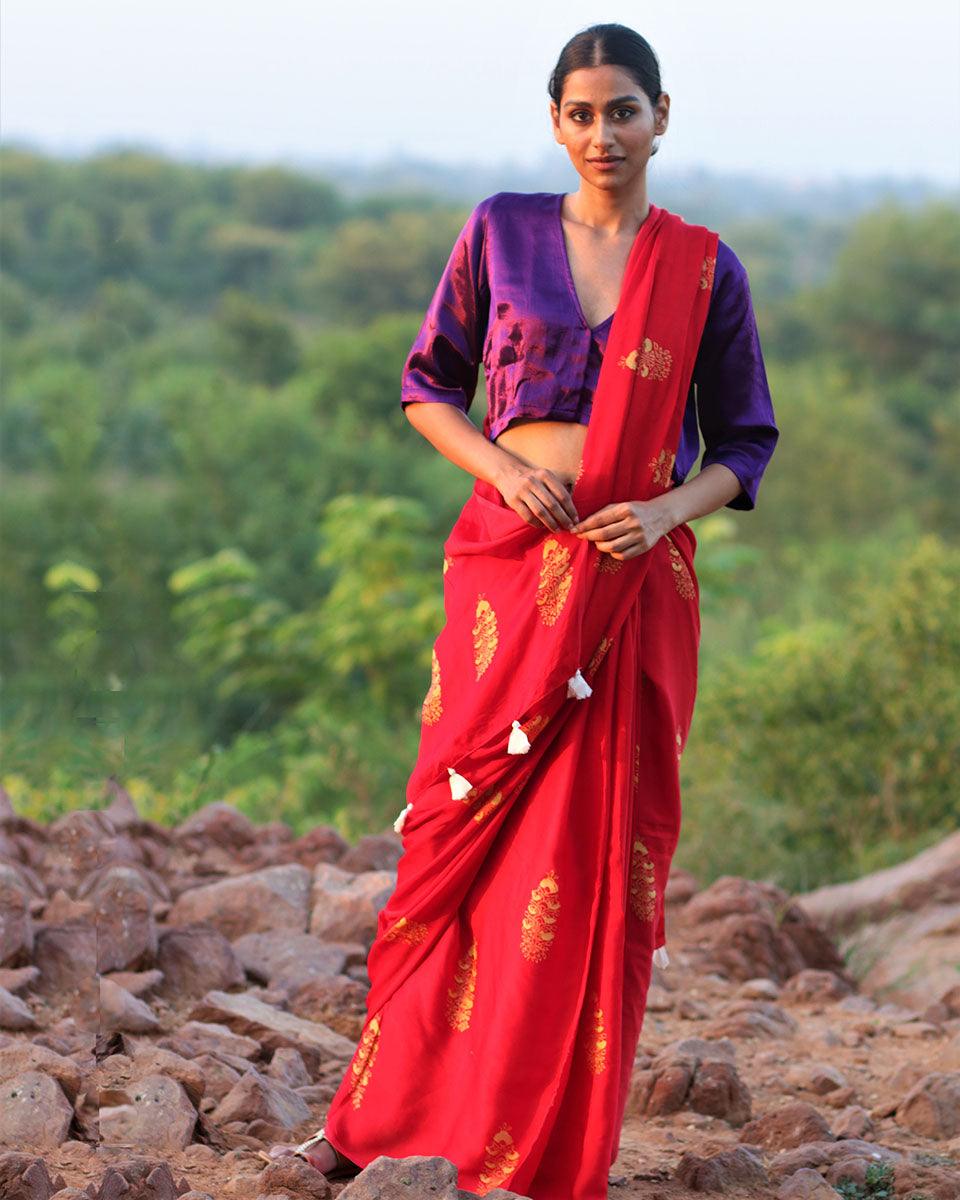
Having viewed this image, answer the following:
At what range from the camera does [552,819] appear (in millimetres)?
2598

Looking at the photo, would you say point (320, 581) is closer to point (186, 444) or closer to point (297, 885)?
point (186, 444)

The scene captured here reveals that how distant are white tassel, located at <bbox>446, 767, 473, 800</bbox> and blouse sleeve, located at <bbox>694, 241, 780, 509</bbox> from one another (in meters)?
0.68

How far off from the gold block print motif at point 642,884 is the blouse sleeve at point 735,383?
2.04ft

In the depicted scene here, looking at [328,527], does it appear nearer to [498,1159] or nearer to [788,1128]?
[788,1128]

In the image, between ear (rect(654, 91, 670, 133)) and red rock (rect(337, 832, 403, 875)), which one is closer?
ear (rect(654, 91, 670, 133))

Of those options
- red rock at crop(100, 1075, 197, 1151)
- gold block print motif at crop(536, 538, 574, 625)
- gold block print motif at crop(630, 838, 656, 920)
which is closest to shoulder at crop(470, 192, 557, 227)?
gold block print motif at crop(536, 538, 574, 625)

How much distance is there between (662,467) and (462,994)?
3.12ft

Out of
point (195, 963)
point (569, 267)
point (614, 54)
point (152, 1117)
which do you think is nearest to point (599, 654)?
point (569, 267)

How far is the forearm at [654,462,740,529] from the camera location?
2613mm

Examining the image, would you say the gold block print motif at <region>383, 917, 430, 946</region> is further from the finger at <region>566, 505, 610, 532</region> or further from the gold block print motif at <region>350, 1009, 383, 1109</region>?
the finger at <region>566, 505, 610, 532</region>

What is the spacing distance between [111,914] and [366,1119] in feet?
3.41

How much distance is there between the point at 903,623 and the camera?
22.3 ft

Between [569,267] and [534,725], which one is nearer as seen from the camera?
[534,725]

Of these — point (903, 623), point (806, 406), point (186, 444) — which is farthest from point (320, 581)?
point (903, 623)
